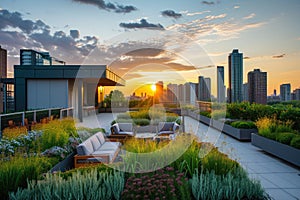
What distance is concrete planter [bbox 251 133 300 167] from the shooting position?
554 cm

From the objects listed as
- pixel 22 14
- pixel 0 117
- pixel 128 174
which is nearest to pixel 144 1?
pixel 22 14

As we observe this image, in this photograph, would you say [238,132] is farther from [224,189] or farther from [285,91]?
[285,91]

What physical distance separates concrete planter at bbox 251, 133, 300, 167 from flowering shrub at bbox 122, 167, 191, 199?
11.8 ft

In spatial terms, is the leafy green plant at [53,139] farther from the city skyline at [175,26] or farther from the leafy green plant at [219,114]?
the leafy green plant at [219,114]

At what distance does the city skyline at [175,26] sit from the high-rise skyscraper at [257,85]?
2.87 metres

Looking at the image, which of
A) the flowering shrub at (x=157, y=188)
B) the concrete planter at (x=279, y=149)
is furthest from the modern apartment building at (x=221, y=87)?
the flowering shrub at (x=157, y=188)

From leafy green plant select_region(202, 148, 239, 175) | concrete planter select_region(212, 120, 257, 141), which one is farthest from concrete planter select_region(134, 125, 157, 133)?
leafy green plant select_region(202, 148, 239, 175)

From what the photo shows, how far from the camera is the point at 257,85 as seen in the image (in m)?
18.1

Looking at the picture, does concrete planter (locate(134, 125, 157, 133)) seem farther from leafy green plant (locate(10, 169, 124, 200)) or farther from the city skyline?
leafy green plant (locate(10, 169, 124, 200))

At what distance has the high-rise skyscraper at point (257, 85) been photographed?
17109mm

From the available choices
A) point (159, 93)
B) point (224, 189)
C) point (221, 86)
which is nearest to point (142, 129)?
point (221, 86)

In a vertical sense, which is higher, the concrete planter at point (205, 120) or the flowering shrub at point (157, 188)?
the flowering shrub at point (157, 188)

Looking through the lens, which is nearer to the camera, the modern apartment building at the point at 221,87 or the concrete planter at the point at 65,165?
the concrete planter at the point at 65,165

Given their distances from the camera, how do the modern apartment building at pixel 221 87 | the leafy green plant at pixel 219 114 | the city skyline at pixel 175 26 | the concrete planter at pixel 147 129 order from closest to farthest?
the city skyline at pixel 175 26
the concrete planter at pixel 147 129
the leafy green plant at pixel 219 114
the modern apartment building at pixel 221 87
